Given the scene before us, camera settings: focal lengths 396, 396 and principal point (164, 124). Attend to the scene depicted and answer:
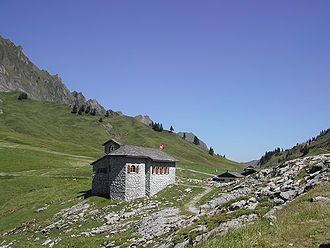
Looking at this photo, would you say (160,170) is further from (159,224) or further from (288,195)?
(288,195)

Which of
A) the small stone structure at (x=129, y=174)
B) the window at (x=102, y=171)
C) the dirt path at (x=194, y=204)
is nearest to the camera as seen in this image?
the dirt path at (x=194, y=204)

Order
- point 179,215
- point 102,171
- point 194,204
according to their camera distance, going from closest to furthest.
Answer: point 179,215 → point 194,204 → point 102,171

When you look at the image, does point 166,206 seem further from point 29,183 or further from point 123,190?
point 29,183

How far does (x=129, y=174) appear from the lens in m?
66.8

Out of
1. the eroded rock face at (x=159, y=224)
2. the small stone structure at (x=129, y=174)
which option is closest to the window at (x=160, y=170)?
the small stone structure at (x=129, y=174)

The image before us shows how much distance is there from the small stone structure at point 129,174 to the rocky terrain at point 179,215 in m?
3.43

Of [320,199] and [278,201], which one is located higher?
[320,199]

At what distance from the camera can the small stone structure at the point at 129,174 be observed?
218 feet

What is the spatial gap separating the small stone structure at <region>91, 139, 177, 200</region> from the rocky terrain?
343 centimetres

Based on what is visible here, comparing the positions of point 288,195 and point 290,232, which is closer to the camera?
point 290,232

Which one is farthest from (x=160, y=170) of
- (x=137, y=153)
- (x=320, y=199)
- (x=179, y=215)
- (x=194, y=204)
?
(x=320, y=199)

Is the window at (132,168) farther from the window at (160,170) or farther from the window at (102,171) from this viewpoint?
the window at (102,171)

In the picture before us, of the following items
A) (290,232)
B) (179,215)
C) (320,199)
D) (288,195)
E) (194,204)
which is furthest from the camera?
(194,204)

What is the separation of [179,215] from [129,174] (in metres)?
23.0
